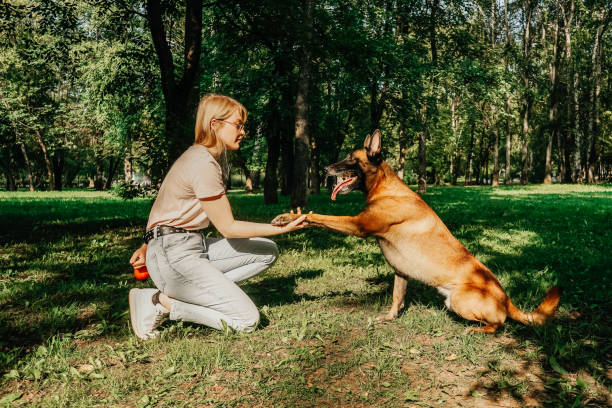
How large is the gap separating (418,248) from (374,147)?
1.19 m

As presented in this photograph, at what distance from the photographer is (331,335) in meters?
3.70

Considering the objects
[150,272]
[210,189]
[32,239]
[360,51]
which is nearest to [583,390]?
[210,189]

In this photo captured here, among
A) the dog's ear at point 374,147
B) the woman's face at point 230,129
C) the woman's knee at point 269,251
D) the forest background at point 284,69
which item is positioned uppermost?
the forest background at point 284,69

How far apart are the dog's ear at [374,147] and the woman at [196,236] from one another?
1127 millimetres

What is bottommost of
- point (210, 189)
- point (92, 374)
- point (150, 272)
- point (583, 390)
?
point (583, 390)

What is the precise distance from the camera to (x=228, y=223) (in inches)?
136

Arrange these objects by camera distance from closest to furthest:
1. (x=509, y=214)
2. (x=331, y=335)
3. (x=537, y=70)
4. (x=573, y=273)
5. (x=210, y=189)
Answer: (x=210, y=189) → (x=331, y=335) → (x=573, y=273) → (x=509, y=214) → (x=537, y=70)

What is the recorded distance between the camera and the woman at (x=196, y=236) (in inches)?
134

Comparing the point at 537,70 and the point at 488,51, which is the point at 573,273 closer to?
the point at 488,51

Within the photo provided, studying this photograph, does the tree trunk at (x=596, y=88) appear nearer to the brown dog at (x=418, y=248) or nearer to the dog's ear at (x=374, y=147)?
the brown dog at (x=418, y=248)

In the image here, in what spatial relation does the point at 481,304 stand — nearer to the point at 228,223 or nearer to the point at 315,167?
the point at 228,223

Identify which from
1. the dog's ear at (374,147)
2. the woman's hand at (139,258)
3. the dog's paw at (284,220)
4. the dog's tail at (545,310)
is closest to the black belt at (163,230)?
the woman's hand at (139,258)

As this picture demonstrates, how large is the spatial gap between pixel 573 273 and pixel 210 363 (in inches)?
222

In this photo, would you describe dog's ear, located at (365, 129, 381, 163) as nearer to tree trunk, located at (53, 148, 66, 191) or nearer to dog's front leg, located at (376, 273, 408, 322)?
dog's front leg, located at (376, 273, 408, 322)
